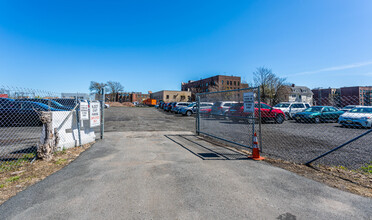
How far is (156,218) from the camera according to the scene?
8.56 ft

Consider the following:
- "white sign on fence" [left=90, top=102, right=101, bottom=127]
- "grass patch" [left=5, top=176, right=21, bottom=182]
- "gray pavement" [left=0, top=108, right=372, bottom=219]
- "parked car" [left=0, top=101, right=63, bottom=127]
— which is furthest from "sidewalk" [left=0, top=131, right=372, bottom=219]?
"parked car" [left=0, top=101, right=63, bottom=127]

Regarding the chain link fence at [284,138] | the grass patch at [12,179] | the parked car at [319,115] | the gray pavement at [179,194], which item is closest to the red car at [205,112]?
the chain link fence at [284,138]

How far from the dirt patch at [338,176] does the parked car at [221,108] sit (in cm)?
312

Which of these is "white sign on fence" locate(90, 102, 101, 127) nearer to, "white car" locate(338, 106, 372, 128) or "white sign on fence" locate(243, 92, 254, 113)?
"white sign on fence" locate(243, 92, 254, 113)

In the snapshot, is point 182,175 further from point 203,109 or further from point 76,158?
point 203,109

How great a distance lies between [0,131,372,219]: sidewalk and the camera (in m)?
2.75

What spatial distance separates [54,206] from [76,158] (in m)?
2.94

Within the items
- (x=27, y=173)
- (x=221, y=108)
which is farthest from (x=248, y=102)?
(x=27, y=173)

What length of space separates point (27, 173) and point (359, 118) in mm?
16779

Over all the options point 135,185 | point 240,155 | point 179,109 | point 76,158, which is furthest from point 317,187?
point 179,109

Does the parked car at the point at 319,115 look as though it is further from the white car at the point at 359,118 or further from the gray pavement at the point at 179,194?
the gray pavement at the point at 179,194

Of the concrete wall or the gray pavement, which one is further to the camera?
the concrete wall

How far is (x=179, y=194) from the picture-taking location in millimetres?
3324

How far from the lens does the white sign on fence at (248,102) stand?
601 cm
